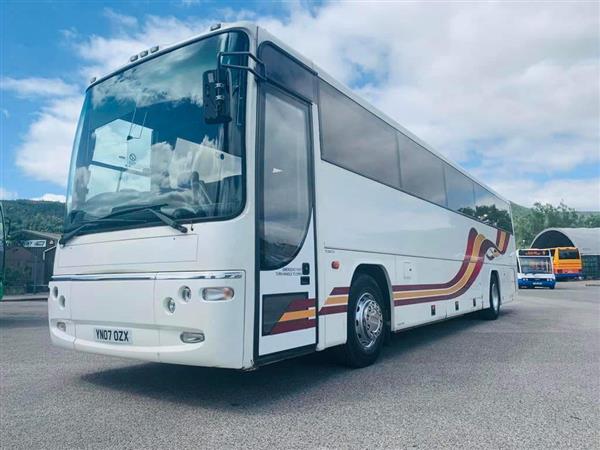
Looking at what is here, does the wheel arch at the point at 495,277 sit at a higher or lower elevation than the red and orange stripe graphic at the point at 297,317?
higher

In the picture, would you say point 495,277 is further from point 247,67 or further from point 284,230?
point 247,67

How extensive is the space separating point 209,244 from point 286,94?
194 cm

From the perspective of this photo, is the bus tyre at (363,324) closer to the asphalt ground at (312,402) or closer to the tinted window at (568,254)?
the asphalt ground at (312,402)

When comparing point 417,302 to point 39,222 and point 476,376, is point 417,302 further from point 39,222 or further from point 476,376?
point 39,222

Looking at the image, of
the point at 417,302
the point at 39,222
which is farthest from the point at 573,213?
the point at 417,302

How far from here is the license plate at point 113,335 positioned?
4539 millimetres

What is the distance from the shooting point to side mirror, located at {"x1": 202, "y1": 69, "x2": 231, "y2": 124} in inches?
166

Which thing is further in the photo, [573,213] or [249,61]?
[573,213]

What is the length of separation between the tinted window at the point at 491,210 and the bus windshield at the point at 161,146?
902 centimetres

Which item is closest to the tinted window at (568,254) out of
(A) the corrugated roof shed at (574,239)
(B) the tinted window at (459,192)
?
(A) the corrugated roof shed at (574,239)

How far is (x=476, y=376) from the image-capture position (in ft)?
18.9

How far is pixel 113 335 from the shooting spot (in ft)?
15.3

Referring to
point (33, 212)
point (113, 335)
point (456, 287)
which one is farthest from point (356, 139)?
point (33, 212)

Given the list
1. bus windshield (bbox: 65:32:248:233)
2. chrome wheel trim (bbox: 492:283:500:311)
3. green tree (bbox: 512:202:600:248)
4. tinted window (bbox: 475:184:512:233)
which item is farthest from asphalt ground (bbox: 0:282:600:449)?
green tree (bbox: 512:202:600:248)
